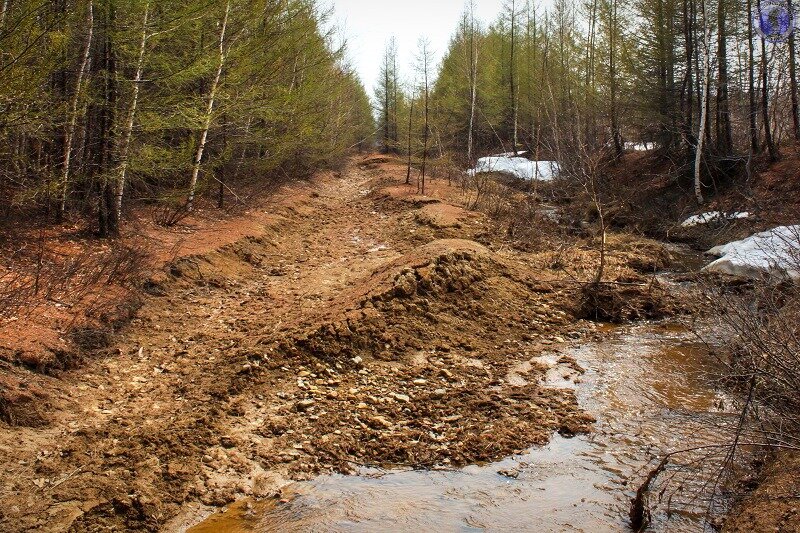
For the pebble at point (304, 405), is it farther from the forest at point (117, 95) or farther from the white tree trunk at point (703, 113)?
the white tree trunk at point (703, 113)

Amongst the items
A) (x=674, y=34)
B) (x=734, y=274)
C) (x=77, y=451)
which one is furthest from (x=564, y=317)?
(x=674, y=34)

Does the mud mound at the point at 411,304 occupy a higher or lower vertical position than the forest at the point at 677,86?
lower

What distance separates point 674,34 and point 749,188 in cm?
817

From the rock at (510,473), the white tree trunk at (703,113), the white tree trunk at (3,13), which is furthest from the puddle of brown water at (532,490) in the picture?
the white tree trunk at (703,113)

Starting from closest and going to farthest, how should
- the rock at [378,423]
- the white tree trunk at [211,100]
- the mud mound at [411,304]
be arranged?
1. the rock at [378,423]
2. the mud mound at [411,304]
3. the white tree trunk at [211,100]

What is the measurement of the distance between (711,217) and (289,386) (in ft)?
42.8

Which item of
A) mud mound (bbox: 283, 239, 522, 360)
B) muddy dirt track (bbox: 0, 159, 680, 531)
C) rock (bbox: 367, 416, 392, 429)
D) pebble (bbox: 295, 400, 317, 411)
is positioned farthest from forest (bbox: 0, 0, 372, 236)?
rock (bbox: 367, 416, 392, 429)

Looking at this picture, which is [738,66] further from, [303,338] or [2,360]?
[2,360]

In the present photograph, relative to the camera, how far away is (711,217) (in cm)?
1455

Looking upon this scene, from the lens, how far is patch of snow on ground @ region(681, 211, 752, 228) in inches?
549
